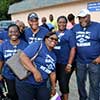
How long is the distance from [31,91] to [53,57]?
580 millimetres

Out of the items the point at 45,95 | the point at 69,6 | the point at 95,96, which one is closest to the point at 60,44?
the point at 95,96

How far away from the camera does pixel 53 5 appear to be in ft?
78.9

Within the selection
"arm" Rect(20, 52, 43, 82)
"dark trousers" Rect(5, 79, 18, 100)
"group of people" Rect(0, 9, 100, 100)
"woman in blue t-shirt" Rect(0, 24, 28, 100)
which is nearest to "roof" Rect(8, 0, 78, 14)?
"group of people" Rect(0, 9, 100, 100)

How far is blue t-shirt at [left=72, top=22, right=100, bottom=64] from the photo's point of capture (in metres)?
6.68

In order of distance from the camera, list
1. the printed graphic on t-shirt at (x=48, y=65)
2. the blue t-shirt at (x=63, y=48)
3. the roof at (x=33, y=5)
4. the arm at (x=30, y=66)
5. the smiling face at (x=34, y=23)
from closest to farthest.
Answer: the arm at (x=30, y=66), the printed graphic on t-shirt at (x=48, y=65), the smiling face at (x=34, y=23), the blue t-shirt at (x=63, y=48), the roof at (x=33, y=5)

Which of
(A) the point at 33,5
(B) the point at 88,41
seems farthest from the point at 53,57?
(A) the point at 33,5

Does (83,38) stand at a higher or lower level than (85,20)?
lower

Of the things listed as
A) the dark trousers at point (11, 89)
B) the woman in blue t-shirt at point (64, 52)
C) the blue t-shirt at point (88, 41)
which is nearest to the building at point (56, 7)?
the woman in blue t-shirt at point (64, 52)

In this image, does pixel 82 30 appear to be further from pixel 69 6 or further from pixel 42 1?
pixel 42 1

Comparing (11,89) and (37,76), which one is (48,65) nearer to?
(37,76)

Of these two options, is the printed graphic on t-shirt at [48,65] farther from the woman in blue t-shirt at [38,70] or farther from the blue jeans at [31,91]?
the blue jeans at [31,91]

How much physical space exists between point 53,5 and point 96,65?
57.5ft

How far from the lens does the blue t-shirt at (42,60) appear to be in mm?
5477

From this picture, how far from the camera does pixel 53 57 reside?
5707 millimetres
